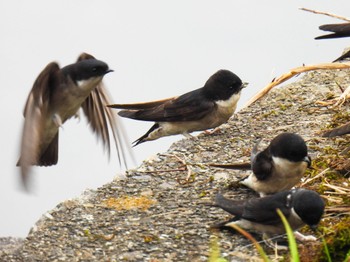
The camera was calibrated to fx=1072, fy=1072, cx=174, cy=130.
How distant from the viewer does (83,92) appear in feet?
23.7

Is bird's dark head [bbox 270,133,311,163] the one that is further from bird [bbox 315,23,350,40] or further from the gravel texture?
bird [bbox 315,23,350,40]

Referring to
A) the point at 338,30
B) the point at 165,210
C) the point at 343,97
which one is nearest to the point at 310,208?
the point at 165,210

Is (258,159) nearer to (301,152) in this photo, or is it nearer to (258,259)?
(301,152)

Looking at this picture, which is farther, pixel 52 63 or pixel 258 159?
pixel 52 63

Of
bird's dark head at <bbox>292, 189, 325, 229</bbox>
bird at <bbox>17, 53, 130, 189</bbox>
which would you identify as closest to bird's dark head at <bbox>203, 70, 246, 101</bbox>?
bird at <bbox>17, 53, 130, 189</bbox>

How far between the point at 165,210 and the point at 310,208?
0.94 meters

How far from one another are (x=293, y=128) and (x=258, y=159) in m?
1.15

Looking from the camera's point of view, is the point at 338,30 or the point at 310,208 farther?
the point at 338,30

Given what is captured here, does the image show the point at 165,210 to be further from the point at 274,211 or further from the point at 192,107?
the point at 192,107

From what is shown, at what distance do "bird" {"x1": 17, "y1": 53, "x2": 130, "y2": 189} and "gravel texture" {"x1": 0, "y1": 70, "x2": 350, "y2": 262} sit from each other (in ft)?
2.15

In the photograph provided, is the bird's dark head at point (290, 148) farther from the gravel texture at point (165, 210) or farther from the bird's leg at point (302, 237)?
the bird's leg at point (302, 237)

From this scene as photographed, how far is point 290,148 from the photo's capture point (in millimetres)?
5590

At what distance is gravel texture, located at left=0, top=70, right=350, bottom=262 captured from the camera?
16.7ft

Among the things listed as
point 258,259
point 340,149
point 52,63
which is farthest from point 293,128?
point 258,259
